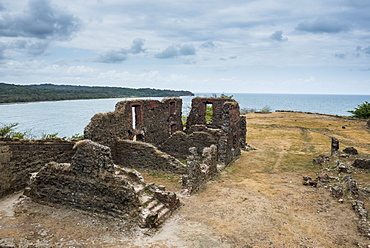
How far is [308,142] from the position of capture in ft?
107

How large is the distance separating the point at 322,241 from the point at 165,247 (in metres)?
5.51

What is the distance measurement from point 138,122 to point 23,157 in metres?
9.68

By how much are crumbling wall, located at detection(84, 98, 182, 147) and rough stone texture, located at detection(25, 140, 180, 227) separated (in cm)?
470

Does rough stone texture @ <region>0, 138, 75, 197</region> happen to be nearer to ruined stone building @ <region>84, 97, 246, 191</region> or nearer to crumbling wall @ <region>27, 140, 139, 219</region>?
ruined stone building @ <region>84, 97, 246, 191</region>

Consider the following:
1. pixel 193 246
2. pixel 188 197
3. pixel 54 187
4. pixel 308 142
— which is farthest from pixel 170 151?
pixel 308 142

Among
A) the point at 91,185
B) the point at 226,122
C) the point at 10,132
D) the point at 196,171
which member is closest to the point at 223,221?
the point at 196,171

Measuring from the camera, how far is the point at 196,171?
14.4 metres

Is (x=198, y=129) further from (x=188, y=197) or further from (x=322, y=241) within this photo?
(x=322, y=241)

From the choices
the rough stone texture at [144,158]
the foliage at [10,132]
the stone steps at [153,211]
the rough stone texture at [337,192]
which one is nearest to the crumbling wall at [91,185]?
the stone steps at [153,211]

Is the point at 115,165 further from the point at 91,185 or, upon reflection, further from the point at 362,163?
the point at 362,163

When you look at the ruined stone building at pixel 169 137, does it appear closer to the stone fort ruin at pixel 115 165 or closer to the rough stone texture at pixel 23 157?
the stone fort ruin at pixel 115 165

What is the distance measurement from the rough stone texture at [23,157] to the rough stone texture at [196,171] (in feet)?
20.4

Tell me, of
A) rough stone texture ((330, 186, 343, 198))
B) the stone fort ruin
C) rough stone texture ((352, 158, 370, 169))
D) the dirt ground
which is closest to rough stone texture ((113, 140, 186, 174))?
the stone fort ruin

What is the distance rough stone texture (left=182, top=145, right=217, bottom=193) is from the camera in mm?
13953
